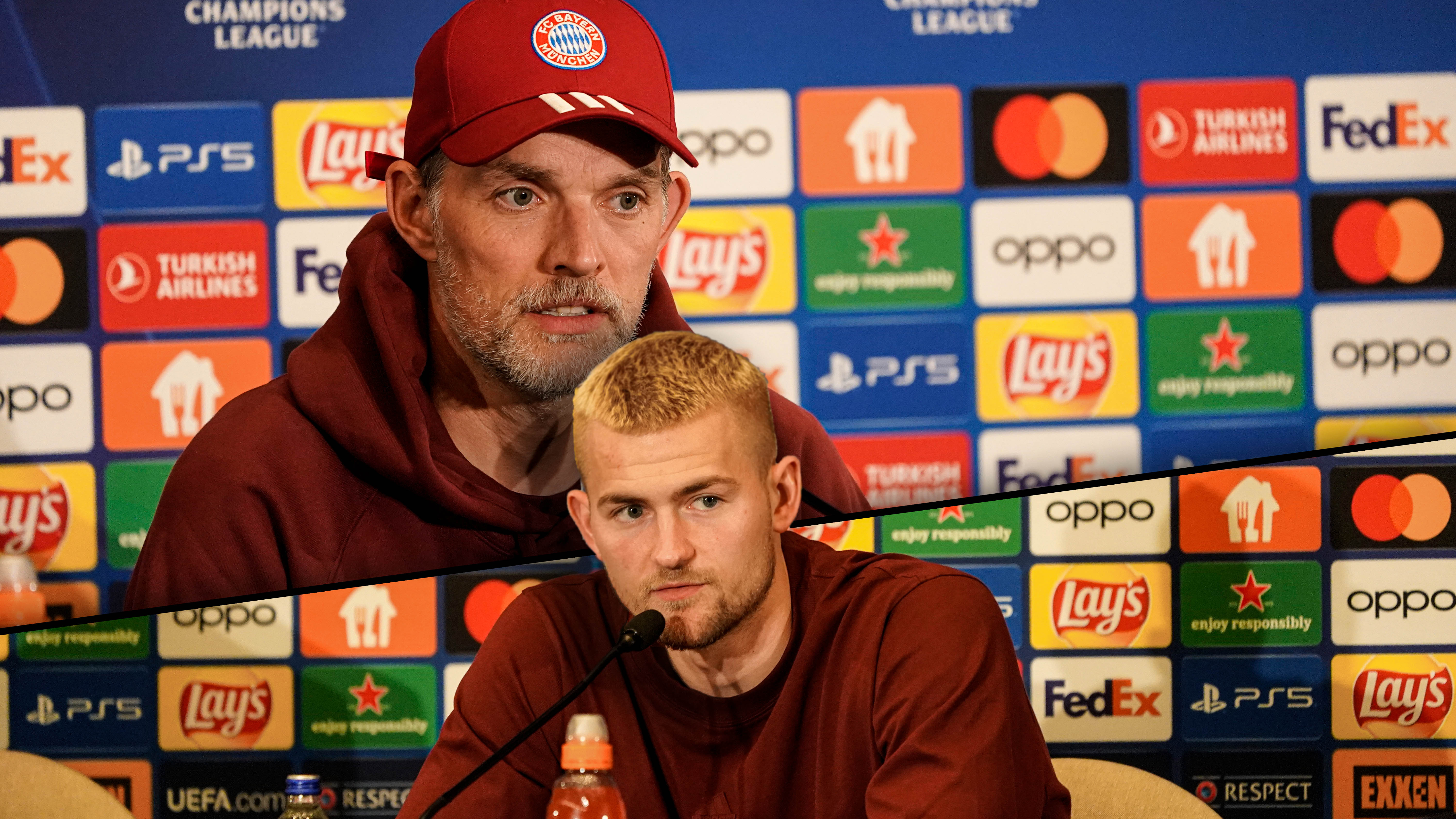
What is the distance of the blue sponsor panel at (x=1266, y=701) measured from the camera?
1843mm

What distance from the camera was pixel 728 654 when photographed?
4.29 ft

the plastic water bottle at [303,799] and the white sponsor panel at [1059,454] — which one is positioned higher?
the white sponsor panel at [1059,454]

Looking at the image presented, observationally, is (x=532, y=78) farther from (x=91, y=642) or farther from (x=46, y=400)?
(x=91, y=642)

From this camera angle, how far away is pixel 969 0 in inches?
71.6

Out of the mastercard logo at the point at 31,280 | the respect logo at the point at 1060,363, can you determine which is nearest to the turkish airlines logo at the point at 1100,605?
the respect logo at the point at 1060,363

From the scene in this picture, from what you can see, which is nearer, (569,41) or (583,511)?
(583,511)

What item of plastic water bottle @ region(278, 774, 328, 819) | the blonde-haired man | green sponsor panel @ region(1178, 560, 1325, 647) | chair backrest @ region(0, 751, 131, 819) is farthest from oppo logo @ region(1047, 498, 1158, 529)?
chair backrest @ region(0, 751, 131, 819)

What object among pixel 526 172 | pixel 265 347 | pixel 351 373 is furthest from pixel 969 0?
pixel 265 347

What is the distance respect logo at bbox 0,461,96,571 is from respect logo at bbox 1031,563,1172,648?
138 centimetres

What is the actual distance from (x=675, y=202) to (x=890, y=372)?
0.39 meters

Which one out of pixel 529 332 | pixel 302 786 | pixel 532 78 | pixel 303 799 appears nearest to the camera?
pixel 302 786

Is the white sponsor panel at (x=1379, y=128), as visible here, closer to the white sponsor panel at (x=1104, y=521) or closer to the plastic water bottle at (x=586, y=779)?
the white sponsor panel at (x=1104, y=521)

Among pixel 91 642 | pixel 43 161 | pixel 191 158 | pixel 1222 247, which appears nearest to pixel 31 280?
pixel 43 161

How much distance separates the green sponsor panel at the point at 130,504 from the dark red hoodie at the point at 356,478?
29mm
